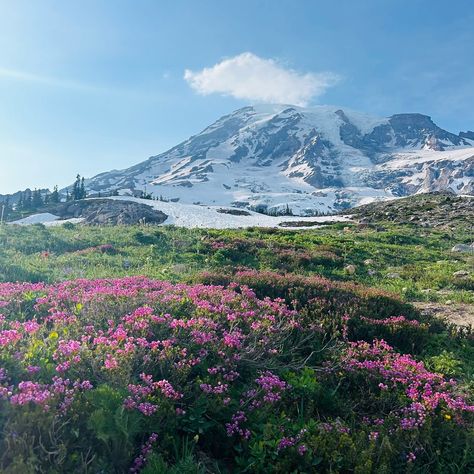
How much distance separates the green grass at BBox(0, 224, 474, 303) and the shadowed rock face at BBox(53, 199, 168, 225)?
24.5 metres

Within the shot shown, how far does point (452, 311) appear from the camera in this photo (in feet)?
34.1

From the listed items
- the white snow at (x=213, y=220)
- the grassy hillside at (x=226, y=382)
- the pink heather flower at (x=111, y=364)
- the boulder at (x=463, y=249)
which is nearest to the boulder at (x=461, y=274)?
the grassy hillside at (x=226, y=382)

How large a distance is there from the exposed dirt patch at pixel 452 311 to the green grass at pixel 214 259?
0.57m

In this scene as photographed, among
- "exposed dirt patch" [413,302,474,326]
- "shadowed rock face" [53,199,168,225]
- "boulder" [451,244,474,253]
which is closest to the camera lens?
"exposed dirt patch" [413,302,474,326]

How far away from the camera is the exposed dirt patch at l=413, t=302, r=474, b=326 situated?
9.65m

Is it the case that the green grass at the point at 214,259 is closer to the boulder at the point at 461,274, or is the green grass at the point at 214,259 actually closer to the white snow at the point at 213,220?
the boulder at the point at 461,274

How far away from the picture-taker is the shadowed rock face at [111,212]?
49781 mm

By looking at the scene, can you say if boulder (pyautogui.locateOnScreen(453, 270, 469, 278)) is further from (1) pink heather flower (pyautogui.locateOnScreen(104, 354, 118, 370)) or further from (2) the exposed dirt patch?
(1) pink heather flower (pyautogui.locateOnScreen(104, 354, 118, 370))

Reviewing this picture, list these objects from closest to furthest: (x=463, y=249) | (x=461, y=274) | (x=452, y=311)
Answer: (x=452, y=311) → (x=461, y=274) → (x=463, y=249)

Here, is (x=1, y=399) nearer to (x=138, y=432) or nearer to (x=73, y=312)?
(x=138, y=432)

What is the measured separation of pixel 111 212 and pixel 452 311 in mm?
49623

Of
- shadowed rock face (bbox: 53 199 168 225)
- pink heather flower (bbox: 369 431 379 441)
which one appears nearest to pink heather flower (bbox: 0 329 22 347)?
pink heather flower (bbox: 369 431 379 441)

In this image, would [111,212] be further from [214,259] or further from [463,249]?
[463,249]

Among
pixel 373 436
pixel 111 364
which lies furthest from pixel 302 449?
pixel 111 364
